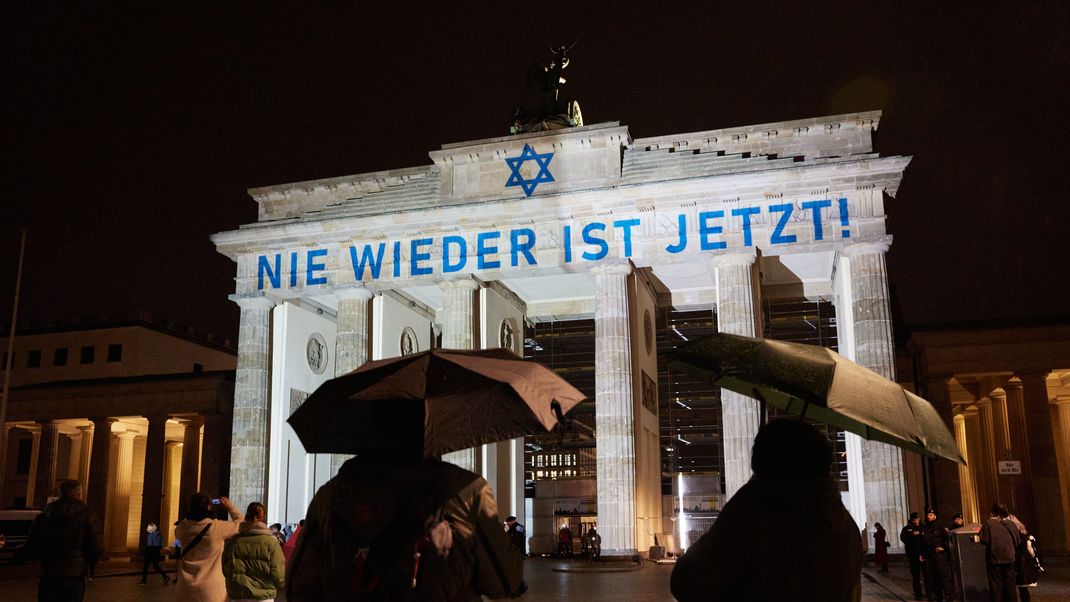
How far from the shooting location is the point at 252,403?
3341 cm

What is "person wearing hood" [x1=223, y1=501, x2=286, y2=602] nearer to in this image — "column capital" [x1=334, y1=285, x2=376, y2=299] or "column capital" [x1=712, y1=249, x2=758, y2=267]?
"column capital" [x1=712, y1=249, x2=758, y2=267]

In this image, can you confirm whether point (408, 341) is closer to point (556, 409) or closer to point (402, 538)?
point (556, 409)

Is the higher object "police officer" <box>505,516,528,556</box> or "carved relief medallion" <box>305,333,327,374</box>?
"carved relief medallion" <box>305,333,327,374</box>

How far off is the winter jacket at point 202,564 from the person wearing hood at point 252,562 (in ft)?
0.87

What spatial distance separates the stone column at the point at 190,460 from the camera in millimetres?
42094

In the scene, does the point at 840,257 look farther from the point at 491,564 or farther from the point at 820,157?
the point at 491,564

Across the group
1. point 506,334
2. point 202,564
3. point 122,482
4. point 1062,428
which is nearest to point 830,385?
point 202,564

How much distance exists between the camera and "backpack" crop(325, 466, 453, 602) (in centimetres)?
432

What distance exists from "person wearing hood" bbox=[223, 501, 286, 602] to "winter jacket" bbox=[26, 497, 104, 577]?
4.79 feet

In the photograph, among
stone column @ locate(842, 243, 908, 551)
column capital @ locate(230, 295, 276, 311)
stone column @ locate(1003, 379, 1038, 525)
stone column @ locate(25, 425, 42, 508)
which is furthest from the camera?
stone column @ locate(25, 425, 42, 508)

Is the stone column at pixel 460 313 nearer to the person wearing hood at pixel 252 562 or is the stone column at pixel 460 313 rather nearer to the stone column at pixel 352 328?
the stone column at pixel 352 328

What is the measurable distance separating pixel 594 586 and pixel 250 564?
12765 millimetres

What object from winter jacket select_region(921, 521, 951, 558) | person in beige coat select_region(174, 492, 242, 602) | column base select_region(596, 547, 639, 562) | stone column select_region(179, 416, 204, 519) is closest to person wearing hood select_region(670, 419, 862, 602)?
person in beige coat select_region(174, 492, 242, 602)

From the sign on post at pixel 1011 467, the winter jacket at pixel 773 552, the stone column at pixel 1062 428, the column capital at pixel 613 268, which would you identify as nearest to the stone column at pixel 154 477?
the column capital at pixel 613 268
